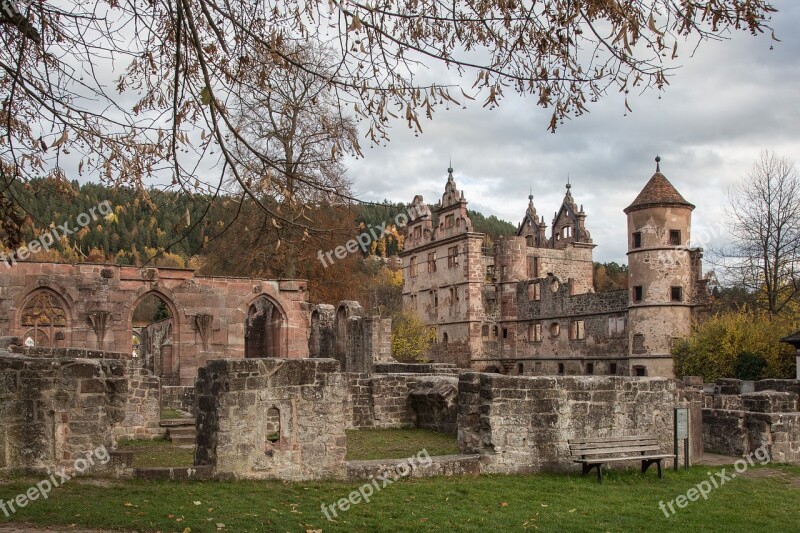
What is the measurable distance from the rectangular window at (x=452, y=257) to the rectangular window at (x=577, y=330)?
9648 millimetres

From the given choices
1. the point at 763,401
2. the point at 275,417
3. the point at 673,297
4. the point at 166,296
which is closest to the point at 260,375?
the point at 275,417

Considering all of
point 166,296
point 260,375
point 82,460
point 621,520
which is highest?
point 166,296

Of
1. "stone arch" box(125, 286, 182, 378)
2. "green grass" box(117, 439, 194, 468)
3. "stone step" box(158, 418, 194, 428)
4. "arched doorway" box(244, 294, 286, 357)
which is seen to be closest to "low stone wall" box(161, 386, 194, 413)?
"stone step" box(158, 418, 194, 428)

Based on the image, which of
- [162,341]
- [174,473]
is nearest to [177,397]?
[174,473]

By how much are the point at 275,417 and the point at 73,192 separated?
5117 millimetres

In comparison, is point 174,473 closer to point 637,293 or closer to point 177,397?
point 177,397

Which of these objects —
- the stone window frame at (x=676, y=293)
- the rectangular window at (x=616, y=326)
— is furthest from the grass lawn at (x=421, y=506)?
the rectangular window at (x=616, y=326)

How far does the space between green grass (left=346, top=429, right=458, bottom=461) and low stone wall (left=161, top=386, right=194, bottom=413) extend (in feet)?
18.5

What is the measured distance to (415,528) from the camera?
332 inches

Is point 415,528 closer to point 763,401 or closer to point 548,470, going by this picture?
point 548,470

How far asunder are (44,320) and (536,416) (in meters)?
36.4

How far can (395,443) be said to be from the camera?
48.8 ft

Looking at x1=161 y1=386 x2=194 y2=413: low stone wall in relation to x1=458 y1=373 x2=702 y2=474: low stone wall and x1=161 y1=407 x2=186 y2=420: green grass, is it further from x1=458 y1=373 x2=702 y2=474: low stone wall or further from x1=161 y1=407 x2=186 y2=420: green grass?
x1=458 y1=373 x2=702 y2=474: low stone wall

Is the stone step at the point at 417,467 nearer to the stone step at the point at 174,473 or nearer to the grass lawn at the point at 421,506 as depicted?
the grass lawn at the point at 421,506
